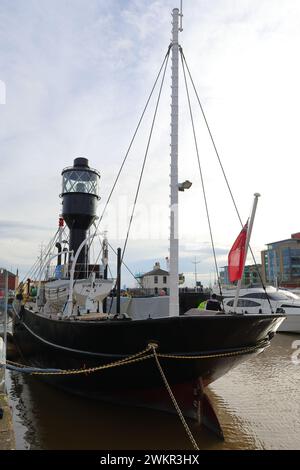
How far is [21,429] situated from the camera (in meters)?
7.03

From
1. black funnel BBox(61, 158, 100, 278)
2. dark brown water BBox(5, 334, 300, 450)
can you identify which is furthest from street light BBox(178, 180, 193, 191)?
black funnel BBox(61, 158, 100, 278)

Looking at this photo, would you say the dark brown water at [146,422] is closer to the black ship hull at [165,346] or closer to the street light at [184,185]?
the black ship hull at [165,346]

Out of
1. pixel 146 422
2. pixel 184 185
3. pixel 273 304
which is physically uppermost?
pixel 184 185

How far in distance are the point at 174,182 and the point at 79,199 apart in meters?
9.65

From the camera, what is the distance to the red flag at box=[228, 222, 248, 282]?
23.4 ft

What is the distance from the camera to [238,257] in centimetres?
729

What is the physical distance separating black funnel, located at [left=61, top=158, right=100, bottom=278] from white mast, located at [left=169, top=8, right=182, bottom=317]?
9219 millimetres

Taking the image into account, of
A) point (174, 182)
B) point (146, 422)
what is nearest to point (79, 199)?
point (174, 182)

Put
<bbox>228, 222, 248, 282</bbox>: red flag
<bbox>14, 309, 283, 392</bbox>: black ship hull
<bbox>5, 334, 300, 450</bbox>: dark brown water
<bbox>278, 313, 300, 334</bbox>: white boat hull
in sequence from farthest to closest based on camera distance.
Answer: <bbox>278, 313, 300, 334</bbox>: white boat hull < <bbox>228, 222, 248, 282</bbox>: red flag < <bbox>5, 334, 300, 450</bbox>: dark brown water < <bbox>14, 309, 283, 392</bbox>: black ship hull

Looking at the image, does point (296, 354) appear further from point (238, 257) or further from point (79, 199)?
point (79, 199)

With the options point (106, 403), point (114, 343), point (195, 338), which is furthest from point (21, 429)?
point (195, 338)

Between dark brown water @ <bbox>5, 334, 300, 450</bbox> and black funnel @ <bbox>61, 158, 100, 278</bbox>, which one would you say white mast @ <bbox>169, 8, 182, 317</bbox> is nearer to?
dark brown water @ <bbox>5, 334, 300, 450</bbox>

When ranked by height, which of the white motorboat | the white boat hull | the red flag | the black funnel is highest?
the black funnel

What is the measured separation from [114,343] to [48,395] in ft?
12.2
